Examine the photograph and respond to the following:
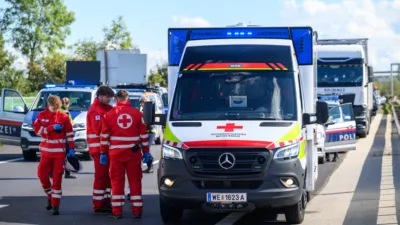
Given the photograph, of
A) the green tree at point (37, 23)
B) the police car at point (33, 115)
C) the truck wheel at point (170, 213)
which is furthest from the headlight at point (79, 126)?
the green tree at point (37, 23)

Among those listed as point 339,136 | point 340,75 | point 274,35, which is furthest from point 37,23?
point 274,35

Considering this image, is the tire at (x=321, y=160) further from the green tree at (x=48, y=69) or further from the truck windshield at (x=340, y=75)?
the green tree at (x=48, y=69)

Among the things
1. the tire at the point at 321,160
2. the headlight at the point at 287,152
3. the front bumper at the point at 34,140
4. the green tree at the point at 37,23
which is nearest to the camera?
the headlight at the point at 287,152

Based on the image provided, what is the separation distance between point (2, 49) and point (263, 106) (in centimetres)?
4409

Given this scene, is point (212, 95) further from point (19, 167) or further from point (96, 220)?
point (19, 167)

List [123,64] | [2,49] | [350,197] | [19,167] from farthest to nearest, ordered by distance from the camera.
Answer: [2,49] → [123,64] → [19,167] → [350,197]

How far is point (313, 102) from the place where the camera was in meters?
12.8

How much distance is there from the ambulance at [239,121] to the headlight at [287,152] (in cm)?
1

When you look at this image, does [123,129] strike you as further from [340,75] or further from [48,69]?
[48,69]

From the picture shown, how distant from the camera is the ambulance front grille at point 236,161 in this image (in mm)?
10672

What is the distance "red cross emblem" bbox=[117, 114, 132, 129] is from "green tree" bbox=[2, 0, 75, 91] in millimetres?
47069

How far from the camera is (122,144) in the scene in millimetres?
11672

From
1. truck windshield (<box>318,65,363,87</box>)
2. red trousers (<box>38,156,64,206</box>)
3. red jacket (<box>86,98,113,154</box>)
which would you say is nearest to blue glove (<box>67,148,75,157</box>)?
red trousers (<box>38,156,64,206</box>)

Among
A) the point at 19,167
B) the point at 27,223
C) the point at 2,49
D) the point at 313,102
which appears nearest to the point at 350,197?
the point at 313,102
